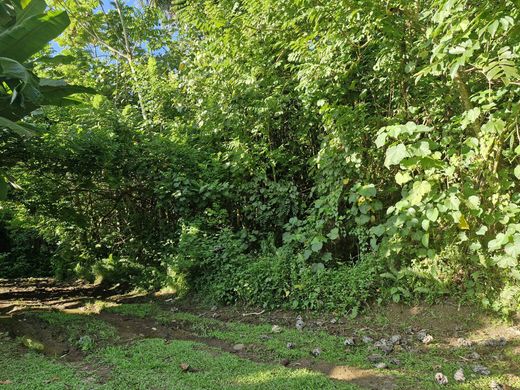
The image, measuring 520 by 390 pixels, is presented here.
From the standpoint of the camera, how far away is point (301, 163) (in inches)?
256

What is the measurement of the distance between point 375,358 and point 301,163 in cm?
353

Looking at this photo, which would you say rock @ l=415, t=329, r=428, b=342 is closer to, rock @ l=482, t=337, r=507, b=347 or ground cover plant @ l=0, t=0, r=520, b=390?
ground cover plant @ l=0, t=0, r=520, b=390

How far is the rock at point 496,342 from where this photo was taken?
3.69 meters

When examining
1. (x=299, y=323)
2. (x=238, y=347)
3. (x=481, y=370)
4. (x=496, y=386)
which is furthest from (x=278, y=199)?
(x=496, y=386)

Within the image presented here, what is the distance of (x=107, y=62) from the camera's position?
Answer: 12.7 metres

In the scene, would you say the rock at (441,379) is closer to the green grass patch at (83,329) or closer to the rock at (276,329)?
the rock at (276,329)

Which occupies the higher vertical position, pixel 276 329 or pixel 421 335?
pixel 276 329

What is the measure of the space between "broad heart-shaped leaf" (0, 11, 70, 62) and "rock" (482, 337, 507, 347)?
480cm

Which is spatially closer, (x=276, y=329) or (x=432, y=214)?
(x=432, y=214)

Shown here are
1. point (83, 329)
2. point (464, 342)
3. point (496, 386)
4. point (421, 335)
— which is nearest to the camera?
point (496, 386)

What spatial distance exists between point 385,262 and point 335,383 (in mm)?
2122

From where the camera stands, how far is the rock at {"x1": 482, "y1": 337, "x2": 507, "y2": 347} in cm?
369

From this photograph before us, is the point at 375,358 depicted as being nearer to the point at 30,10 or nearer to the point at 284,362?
the point at 284,362

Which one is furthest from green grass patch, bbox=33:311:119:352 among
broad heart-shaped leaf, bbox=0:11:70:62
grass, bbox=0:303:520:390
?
broad heart-shaped leaf, bbox=0:11:70:62
